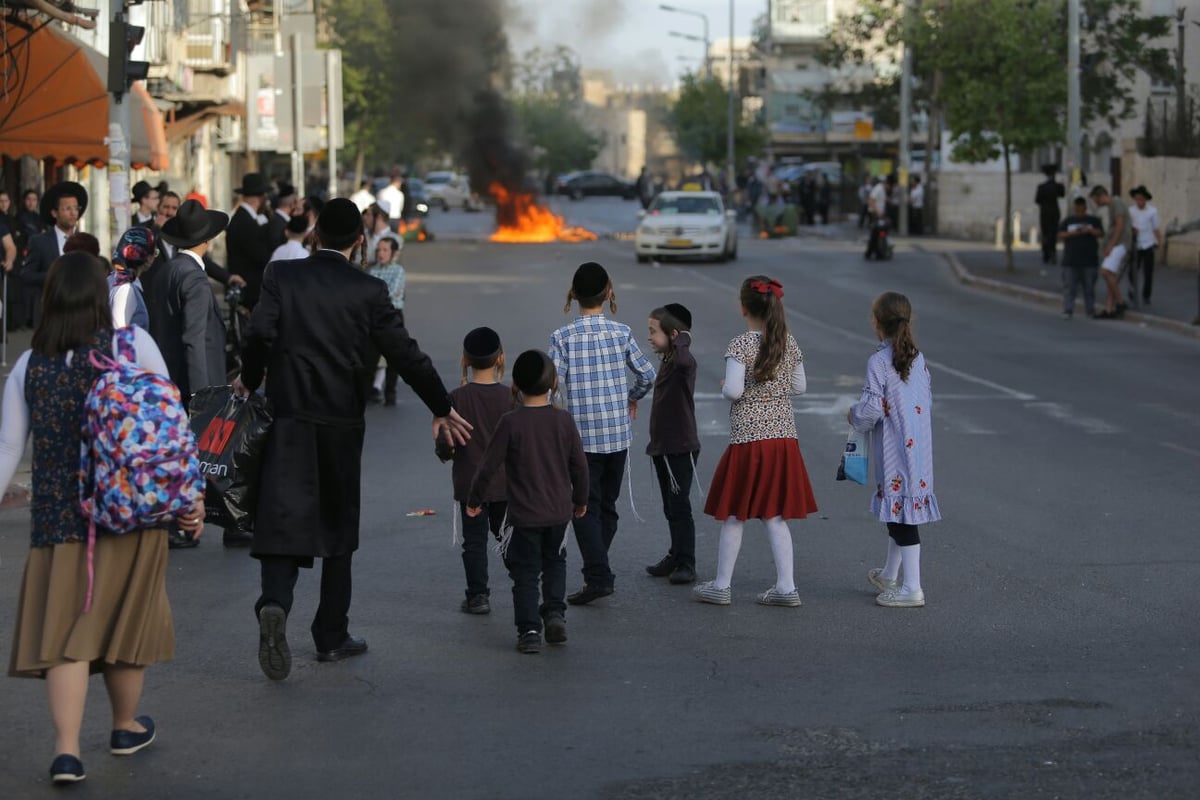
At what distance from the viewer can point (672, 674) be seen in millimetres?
6730

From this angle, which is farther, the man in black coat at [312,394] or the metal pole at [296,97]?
the metal pole at [296,97]

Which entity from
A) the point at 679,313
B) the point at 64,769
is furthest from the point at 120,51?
the point at 64,769

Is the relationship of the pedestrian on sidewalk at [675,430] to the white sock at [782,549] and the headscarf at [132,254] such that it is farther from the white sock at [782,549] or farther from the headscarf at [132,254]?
the headscarf at [132,254]

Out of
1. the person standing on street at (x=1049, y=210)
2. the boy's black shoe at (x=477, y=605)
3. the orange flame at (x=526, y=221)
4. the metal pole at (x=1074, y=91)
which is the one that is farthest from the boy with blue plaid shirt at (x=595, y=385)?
the orange flame at (x=526, y=221)

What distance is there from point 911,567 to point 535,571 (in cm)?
181

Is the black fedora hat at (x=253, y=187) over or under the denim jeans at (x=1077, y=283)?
over

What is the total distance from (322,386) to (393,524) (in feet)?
11.5

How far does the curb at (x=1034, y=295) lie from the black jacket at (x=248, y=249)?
1215 cm

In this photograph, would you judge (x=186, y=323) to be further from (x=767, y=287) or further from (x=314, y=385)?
(x=767, y=287)

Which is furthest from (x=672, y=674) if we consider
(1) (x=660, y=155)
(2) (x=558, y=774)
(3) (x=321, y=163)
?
(1) (x=660, y=155)

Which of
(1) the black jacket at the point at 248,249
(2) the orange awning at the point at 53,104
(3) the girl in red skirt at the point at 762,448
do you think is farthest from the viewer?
(2) the orange awning at the point at 53,104

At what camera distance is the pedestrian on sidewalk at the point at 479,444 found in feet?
24.6

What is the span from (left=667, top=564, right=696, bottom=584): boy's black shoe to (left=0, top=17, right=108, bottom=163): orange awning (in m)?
11.4

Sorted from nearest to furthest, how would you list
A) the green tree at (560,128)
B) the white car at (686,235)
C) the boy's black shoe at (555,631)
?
the boy's black shoe at (555,631)
the white car at (686,235)
the green tree at (560,128)
